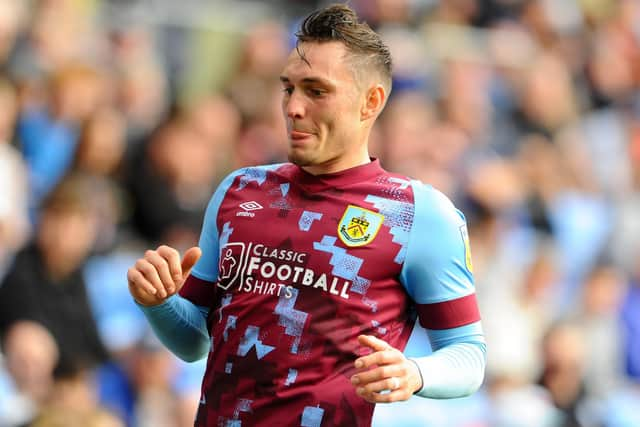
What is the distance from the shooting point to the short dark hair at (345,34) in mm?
3932

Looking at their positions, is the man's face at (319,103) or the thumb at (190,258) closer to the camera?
the thumb at (190,258)

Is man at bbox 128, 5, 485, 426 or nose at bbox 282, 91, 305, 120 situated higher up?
nose at bbox 282, 91, 305, 120

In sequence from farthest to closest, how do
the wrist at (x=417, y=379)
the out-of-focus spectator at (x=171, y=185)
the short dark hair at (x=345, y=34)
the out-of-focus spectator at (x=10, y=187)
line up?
the out-of-focus spectator at (x=171, y=185) < the out-of-focus spectator at (x=10, y=187) < the short dark hair at (x=345, y=34) < the wrist at (x=417, y=379)

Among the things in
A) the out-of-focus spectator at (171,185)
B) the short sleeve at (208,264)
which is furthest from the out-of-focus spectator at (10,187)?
the short sleeve at (208,264)

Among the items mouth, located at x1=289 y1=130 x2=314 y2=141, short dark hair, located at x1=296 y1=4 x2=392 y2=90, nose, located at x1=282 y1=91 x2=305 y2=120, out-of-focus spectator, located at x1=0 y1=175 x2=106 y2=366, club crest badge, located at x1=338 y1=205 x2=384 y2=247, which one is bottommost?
out-of-focus spectator, located at x1=0 y1=175 x2=106 y2=366

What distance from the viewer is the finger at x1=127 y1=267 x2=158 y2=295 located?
12.4ft

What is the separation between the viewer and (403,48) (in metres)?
10.6

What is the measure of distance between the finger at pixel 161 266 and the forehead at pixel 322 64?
0.70 meters

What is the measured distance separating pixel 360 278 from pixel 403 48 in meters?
7.08

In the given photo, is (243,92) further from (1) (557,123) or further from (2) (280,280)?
(2) (280,280)

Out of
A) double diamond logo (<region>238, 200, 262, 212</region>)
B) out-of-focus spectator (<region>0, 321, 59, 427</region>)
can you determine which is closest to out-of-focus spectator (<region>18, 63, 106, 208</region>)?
out-of-focus spectator (<region>0, 321, 59, 427</region>)

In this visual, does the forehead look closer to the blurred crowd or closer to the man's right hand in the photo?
the man's right hand

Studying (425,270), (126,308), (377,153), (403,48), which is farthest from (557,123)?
(425,270)

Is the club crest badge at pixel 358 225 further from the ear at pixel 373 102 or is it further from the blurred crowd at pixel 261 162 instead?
the blurred crowd at pixel 261 162
